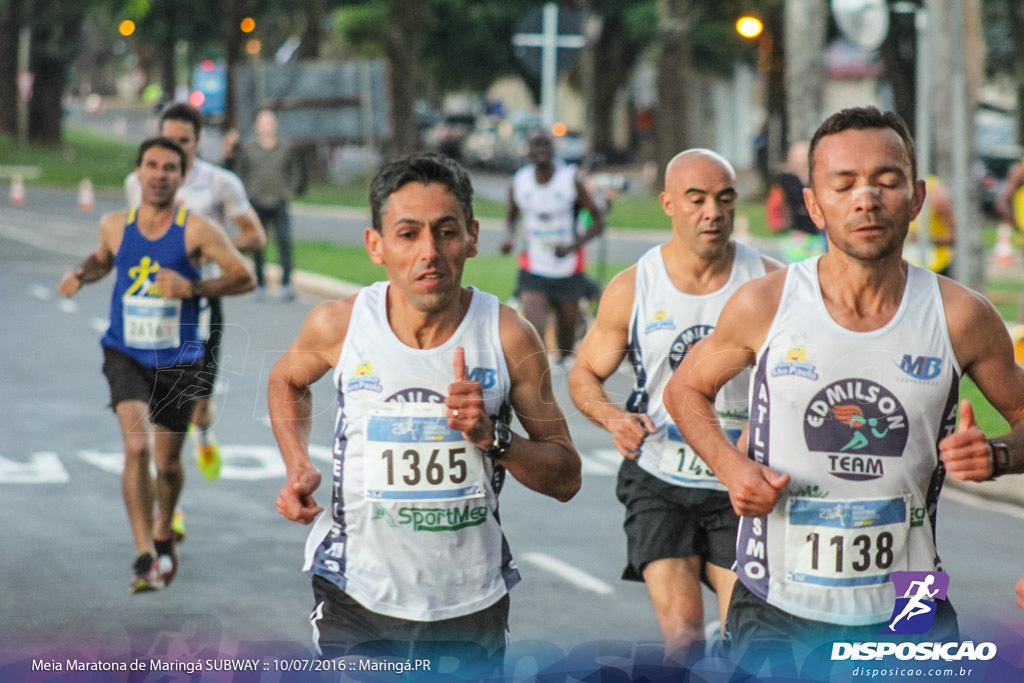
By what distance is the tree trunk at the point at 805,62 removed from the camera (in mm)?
17359

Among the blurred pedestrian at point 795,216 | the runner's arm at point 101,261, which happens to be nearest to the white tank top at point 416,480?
the runner's arm at point 101,261

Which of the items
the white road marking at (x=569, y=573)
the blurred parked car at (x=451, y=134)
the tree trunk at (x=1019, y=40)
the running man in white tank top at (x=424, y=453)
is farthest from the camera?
the blurred parked car at (x=451, y=134)

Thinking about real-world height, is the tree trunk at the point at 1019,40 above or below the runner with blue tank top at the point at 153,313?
above

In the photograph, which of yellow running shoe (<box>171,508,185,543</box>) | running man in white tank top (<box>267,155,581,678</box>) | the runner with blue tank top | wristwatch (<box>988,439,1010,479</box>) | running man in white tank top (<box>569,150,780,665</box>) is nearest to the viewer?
wristwatch (<box>988,439,1010,479</box>)

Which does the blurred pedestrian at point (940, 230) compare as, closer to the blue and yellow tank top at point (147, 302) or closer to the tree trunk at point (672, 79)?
the blue and yellow tank top at point (147, 302)

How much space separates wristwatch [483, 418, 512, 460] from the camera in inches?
152

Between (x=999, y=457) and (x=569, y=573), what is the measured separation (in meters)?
4.12

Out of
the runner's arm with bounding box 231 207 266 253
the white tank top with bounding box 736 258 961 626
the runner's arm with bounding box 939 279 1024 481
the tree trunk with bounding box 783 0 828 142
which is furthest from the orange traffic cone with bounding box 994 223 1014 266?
the white tank top with bounding box 736 258 961 626

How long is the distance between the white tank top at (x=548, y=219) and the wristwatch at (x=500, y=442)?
8518 mm

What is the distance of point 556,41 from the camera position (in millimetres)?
16578

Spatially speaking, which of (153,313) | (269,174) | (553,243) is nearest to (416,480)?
(153,313)

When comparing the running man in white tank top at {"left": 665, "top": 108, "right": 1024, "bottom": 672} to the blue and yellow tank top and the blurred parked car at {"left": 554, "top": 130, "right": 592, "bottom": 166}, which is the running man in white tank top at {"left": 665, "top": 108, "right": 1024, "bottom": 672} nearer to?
the blue and yellow tank top

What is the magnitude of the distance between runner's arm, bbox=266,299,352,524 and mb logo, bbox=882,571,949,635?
4.48ft

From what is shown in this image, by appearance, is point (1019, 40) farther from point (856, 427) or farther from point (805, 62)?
point (856, 427)
